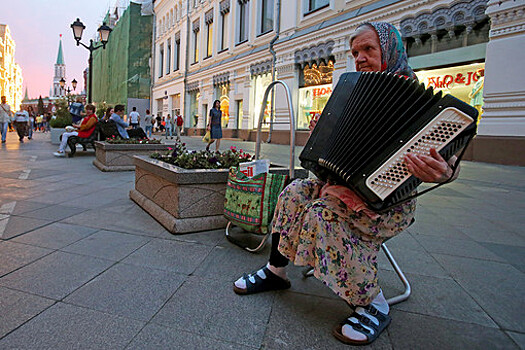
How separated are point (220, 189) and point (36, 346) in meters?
2.07

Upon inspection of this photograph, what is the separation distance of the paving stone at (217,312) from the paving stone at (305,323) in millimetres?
61

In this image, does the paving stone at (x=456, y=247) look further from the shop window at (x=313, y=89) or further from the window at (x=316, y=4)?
the window at (x=316, y=4)

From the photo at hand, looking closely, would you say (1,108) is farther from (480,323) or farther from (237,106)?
(480,323)

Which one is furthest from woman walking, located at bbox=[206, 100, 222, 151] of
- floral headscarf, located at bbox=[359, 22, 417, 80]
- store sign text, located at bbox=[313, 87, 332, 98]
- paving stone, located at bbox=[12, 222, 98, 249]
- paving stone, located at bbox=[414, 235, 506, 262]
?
floral headscarf, located at bbox=[359, 22, 417, 80]

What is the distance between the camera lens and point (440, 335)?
71.8 inches

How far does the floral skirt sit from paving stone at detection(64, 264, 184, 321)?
2.84 feet

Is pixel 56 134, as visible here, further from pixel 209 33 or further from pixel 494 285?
pixel 494 285

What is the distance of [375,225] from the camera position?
185cm

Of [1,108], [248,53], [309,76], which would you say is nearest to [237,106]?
[248,53]

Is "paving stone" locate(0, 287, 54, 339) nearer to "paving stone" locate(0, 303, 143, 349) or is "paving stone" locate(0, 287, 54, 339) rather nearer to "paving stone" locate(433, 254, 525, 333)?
"paving stone" locate(0, 303, 143, 349)

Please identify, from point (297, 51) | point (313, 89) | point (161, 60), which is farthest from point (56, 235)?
point (161, 60)

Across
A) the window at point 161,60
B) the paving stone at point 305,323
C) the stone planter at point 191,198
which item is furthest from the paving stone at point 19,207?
the window at point 161,60

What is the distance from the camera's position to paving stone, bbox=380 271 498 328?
203 centimetres

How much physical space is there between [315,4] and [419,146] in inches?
625
